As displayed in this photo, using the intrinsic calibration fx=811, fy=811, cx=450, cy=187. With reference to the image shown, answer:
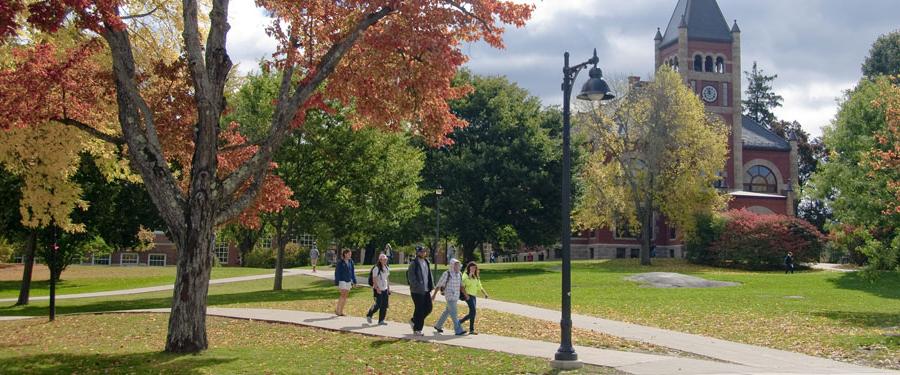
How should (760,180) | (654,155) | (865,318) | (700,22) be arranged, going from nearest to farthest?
1. (865,318)
2. (654,155)
3. (700,22)
4. (760,180)

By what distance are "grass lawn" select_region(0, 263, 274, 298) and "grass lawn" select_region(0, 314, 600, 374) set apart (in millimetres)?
21446

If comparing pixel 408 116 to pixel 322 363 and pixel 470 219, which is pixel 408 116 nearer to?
pixel 322 363

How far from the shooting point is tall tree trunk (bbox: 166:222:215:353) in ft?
43.5

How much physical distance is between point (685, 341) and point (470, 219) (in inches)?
1067

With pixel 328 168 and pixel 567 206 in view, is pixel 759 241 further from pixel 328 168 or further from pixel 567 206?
pixel 567 206

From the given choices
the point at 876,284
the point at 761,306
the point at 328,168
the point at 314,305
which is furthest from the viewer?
the point at 876,284

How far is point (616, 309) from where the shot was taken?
2388cm

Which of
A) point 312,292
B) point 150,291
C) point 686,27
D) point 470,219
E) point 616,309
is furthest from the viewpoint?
point 686,27

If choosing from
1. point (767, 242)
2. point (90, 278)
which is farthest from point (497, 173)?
point (90, 278)

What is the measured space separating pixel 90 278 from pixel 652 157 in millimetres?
32748

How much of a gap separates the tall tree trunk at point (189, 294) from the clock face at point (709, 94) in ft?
194

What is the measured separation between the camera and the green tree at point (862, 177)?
23.8 m

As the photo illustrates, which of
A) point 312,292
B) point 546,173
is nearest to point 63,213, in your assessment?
point 312,292

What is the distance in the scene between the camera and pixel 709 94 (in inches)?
2625
